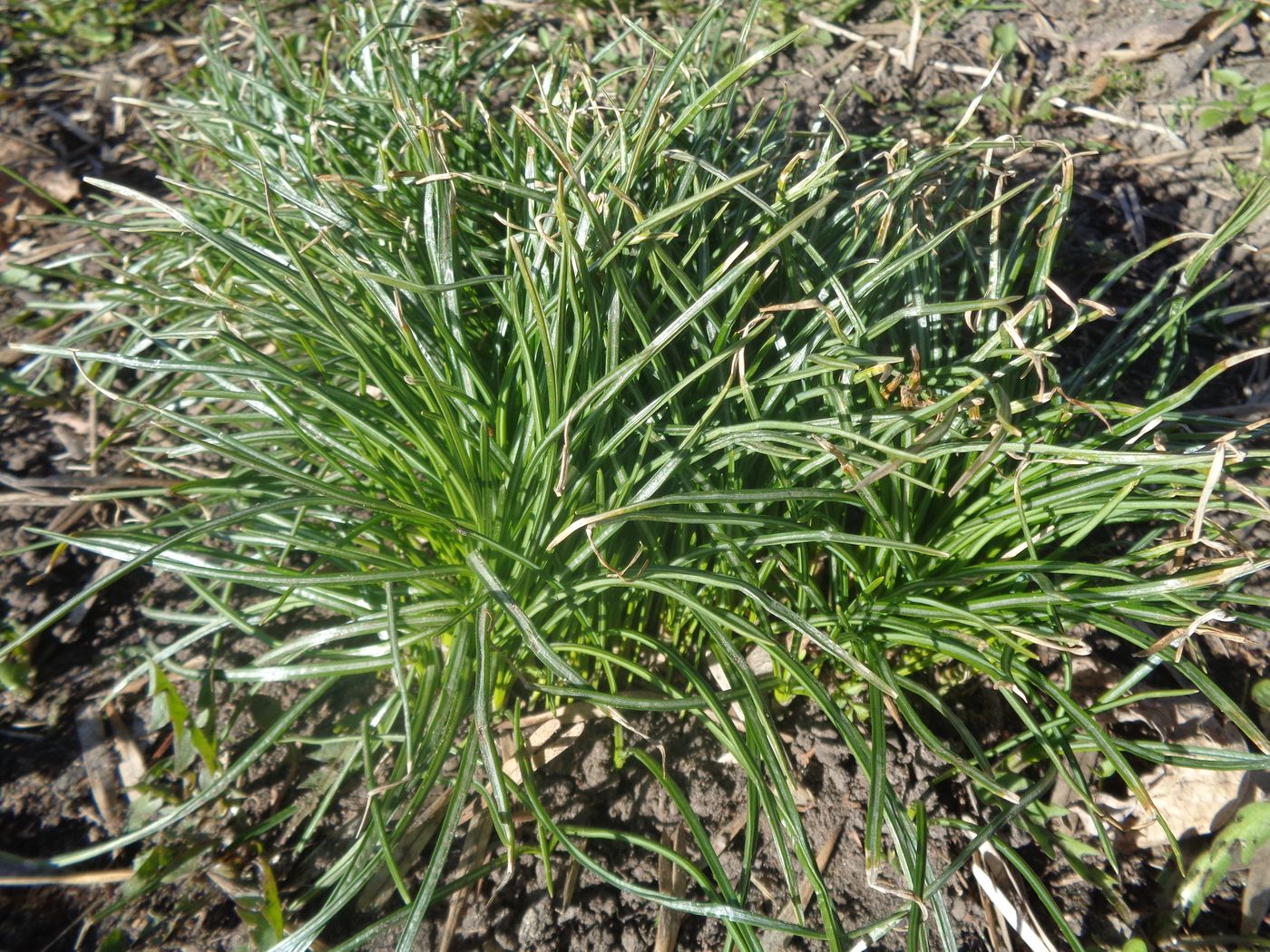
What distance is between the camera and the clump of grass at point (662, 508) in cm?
155

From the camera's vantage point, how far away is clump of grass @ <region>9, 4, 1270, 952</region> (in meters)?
1.55

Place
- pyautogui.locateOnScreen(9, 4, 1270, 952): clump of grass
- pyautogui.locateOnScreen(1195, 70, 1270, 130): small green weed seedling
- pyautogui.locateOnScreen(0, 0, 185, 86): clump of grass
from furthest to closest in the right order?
pyautogui.locateOnScreen(0, 0, 185, 86): clump of grass
pyautogui.locateOnScreen(1195, 70, 1270, 130): small green weed seedling
pyautogui.locateOnScreen(9, 4, 1270, 952): clump of grass

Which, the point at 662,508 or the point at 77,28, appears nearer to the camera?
the point at 662,508

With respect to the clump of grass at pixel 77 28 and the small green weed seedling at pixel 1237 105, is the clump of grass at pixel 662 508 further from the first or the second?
the clump of grass at pixel 77 28

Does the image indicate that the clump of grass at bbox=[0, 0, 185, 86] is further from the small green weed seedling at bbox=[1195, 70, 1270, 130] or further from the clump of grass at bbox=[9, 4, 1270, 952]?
the small green weed seedling at bbox=[1195, 70, 1270, 130]

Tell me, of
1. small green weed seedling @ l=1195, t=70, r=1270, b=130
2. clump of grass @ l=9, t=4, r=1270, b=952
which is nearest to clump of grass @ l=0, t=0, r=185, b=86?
clump of grass @ l=9, t=4, r=1270, b=952

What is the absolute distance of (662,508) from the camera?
1724 mm

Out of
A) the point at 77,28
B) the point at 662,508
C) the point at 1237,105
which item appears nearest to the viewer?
the point at 662,508

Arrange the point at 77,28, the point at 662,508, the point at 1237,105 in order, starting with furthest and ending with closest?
1. the point at 77,28
2. the point at 1237,105
3. the point at 662,508

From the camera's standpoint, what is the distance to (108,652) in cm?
222

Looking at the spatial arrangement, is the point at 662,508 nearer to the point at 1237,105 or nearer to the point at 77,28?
the point at 1237,105

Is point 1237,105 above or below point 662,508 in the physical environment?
above

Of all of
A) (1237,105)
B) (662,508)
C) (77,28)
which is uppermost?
(1237,105)

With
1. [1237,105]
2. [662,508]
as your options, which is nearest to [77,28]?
[662,508]
